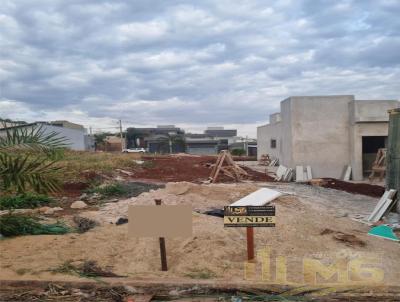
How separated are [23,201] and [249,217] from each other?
7.16 meters

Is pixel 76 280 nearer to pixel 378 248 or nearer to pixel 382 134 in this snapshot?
pixel 378 248

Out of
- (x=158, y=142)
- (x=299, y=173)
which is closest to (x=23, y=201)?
(x=299, y=173)

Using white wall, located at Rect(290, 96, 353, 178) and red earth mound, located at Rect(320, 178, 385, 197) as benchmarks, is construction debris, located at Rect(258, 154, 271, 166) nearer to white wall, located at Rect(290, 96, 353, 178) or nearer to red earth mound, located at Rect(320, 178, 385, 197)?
white wall, located at Rect(290, 96, 353, 178)

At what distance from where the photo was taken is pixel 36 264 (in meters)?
5.48

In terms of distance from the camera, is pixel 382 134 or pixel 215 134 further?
pixel 215 134

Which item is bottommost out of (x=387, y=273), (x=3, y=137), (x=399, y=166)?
(x=387, y=273)

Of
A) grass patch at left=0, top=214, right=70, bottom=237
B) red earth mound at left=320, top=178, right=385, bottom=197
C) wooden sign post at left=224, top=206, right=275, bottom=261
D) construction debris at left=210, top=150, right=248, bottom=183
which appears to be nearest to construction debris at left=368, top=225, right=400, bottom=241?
wooden sign post at left=224, top=206, right=275, bottom=261

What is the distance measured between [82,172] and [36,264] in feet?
41.2

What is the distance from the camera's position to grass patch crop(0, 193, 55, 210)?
32.4ft

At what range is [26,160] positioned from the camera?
599cm

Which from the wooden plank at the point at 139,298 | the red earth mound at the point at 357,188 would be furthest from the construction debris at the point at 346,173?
the wooden plank at the point at 139,298

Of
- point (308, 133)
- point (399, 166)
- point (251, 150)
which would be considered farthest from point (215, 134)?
point (399, 166)

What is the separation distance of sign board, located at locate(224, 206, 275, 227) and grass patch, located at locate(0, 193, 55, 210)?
236 inches

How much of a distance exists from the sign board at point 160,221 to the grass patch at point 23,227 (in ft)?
7.86
